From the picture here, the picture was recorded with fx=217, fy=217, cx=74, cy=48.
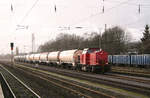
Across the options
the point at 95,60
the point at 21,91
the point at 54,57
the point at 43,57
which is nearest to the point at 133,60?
the point at 54,57

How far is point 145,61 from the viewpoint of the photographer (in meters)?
38.9

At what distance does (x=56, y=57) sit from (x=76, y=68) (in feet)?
42.3

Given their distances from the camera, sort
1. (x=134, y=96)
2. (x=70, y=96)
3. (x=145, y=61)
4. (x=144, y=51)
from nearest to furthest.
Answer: (x=134, y=96)
(x=70, y=96)
(x=145, y=61)
(x=144, y=51)

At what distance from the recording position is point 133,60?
42750 millimetres

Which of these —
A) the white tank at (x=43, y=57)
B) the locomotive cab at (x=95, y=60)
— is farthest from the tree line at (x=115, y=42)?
the locomotive cab at (x=95, y=60)

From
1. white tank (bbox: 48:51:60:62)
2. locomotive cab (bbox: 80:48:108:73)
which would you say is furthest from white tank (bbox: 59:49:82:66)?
white tank (bbox: 48:51:60:62)

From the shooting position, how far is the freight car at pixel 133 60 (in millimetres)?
38787

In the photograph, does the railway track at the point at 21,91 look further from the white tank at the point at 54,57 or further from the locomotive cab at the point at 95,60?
the white tank at the point at 54,57

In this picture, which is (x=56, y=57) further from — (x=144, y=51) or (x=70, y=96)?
(x=70, y=96)

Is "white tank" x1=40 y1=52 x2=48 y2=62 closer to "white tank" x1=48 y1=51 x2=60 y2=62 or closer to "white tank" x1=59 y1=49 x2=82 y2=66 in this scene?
"white tank" x1=48 y1=51 x2=60 y2=62

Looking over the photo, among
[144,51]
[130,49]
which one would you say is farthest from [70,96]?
[130,49]

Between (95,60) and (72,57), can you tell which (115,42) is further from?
(95,60)

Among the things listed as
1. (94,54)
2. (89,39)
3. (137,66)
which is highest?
(89,39)

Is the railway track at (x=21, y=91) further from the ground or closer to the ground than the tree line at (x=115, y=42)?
closer to the ground
